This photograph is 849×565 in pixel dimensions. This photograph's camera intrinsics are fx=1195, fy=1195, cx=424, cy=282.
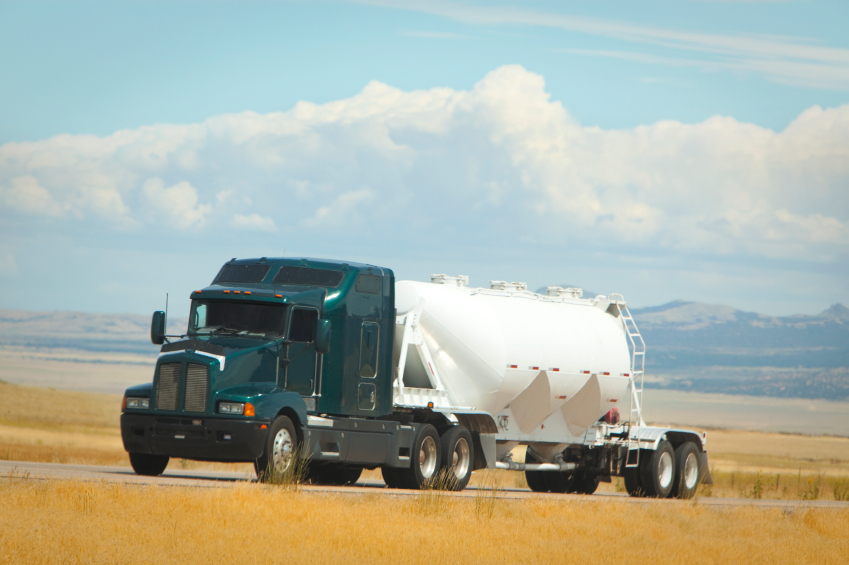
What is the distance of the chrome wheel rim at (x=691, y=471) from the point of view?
2688cm

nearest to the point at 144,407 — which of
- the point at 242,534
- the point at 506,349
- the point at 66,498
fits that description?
the point at 66,498

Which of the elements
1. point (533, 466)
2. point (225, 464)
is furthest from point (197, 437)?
point (225, 464)

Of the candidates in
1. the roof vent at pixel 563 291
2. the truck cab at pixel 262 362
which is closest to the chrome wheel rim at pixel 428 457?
the truck cab at pixel 262 362

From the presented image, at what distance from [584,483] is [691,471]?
2.46 metres

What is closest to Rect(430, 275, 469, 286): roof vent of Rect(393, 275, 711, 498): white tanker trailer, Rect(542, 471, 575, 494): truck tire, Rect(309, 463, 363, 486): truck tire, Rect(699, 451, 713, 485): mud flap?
Rect(393, 275, 711, 498): white tanker trailer

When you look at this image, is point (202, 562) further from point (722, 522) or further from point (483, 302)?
point (483, 302)

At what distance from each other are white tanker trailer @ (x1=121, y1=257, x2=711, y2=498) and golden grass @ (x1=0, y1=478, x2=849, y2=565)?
8.35 feet

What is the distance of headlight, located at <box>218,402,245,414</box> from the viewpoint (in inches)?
709

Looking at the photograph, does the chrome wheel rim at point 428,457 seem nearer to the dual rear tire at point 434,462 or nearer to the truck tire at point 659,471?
the dual rear tire at point 434,462

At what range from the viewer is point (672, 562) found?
15.0 meters

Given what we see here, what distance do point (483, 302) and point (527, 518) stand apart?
6992 mm

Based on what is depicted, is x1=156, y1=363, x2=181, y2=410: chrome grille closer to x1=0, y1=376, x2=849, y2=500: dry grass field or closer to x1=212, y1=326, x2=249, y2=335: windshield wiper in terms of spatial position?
x1=212, y1=326, x2=249, y2=335: windshield wiper

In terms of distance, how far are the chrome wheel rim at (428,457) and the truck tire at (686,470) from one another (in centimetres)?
728

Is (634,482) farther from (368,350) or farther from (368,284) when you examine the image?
(368,284)
